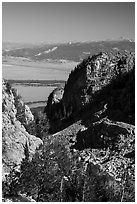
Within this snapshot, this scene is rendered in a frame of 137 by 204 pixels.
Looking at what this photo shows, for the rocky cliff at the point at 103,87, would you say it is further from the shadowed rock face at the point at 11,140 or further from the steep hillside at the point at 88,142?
the shadowed rock face at the point at 11,140

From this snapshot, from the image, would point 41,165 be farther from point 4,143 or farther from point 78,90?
point 78,90

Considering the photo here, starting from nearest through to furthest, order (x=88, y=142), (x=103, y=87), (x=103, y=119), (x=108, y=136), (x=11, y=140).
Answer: (x=11, y=140) → (x=108, y=136) → (x=88, y=142) → (x=103, y=119) → (x=103, y=87)

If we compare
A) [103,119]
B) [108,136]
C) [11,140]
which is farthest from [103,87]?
[11,140]

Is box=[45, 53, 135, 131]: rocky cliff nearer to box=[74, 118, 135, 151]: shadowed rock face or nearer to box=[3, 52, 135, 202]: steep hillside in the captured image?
box=[3, 52, 135, 202]: steep hillside

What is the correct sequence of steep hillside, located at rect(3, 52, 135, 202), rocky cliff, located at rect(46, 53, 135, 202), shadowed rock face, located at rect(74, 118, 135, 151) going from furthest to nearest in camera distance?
shadowed rock face, located at rect(74, 118, 135, 151)
rocky cliff, located at rect(46, 53, 135, 202)
steep hillside, located at rect(3, 52, 135, 202)

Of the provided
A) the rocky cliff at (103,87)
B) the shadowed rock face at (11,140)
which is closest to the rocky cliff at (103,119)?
the rocky cliff at (103,87)

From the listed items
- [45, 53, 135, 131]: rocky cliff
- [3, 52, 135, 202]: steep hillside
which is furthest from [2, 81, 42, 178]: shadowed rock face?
[45, 53, 135, 131]: rocky cliff

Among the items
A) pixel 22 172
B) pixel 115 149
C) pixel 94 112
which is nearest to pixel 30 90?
pixel 94 112

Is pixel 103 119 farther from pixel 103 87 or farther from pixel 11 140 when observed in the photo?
pixel 11 140

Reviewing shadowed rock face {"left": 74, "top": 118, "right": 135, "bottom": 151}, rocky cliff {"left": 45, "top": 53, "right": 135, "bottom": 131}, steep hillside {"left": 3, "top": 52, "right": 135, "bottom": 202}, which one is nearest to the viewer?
steep hillside {"left": 3, "top": 52, "right": 135, "bottom": 202}

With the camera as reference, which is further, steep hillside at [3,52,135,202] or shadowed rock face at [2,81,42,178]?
shadowed rock face at [2,81,42,178]
